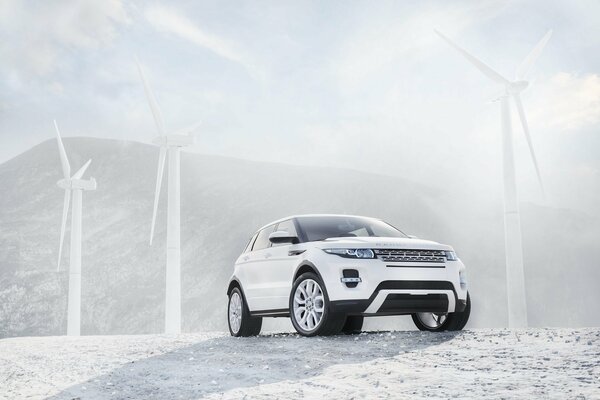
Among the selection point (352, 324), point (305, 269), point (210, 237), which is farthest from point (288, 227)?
point (210, 237)

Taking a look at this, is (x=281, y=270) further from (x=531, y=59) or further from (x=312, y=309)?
(x=531, y=59)

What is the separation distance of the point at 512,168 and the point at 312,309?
2309cm

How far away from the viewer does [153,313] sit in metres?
91.0

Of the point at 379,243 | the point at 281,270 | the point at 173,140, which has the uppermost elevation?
the point at 173,140

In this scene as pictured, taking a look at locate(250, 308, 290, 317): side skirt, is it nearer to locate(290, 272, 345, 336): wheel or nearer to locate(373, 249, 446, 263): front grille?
locate(290, 272, 345, 336): wheel

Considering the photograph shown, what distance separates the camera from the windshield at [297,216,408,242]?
11164 millimetres

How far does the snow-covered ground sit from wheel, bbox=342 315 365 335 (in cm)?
45

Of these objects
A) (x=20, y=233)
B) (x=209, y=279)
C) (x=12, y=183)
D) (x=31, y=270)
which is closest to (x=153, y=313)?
(x=209, y=279)

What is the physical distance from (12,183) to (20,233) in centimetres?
2563

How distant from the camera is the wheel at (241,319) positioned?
479 inches

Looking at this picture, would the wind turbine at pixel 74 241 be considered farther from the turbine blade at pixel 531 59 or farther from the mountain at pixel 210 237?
the mountain at pixel 210 237

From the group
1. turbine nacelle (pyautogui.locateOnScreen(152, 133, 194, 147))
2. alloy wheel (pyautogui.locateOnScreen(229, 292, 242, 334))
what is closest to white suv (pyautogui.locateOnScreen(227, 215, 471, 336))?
alloy wheel (pyautogui.locateOnScreen(229, 292, 242, 334))

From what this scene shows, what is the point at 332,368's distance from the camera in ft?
25.8

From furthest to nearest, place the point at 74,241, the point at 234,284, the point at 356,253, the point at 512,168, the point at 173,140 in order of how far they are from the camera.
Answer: the point at 74,241
the point at 173,140
the point at 512,168
the point at 234,284
the point at 356,253
